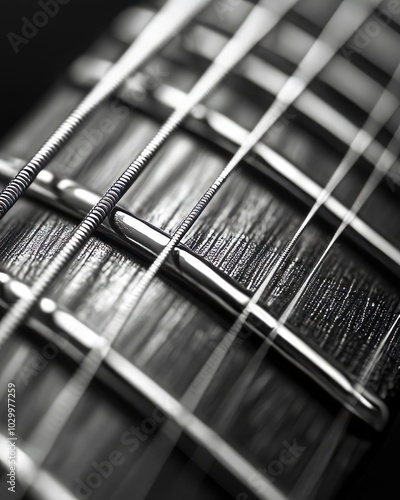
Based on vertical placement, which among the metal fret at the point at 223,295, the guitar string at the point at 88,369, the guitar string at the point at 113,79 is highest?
the guitar string at the point at 113,79

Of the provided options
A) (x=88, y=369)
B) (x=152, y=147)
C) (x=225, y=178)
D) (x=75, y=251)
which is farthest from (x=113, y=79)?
(x=88, y=369)

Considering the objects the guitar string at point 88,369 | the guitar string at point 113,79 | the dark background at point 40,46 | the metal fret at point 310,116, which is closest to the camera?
the guitar string at point 88,369

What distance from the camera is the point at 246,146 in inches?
43.9

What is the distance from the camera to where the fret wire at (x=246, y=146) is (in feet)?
2.70

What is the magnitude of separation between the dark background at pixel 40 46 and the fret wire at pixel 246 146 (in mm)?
434

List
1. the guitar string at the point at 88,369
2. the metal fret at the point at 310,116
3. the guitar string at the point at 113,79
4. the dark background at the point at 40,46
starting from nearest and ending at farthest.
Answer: the guitar string at the point at 88,369 < the guitar string at the point at 113,79 < the metal fret at the point at 310,116 < the dark background at the point at 40,46

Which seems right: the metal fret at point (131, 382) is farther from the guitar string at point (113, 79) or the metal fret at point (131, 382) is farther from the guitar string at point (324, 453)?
the guitar string at point (113, 79)

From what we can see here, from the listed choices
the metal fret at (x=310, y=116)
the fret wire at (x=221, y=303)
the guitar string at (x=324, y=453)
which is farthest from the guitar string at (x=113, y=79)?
the guitar string at (x=324, y=453)

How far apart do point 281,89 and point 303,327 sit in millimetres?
526

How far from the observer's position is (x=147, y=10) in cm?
136

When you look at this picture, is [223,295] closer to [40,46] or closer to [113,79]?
[113,79]

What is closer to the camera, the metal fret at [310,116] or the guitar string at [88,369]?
the guitar string at [88,369]

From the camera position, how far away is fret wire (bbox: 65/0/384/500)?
0.82 metres

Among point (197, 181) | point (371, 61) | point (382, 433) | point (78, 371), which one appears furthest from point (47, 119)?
point (382, 433)
